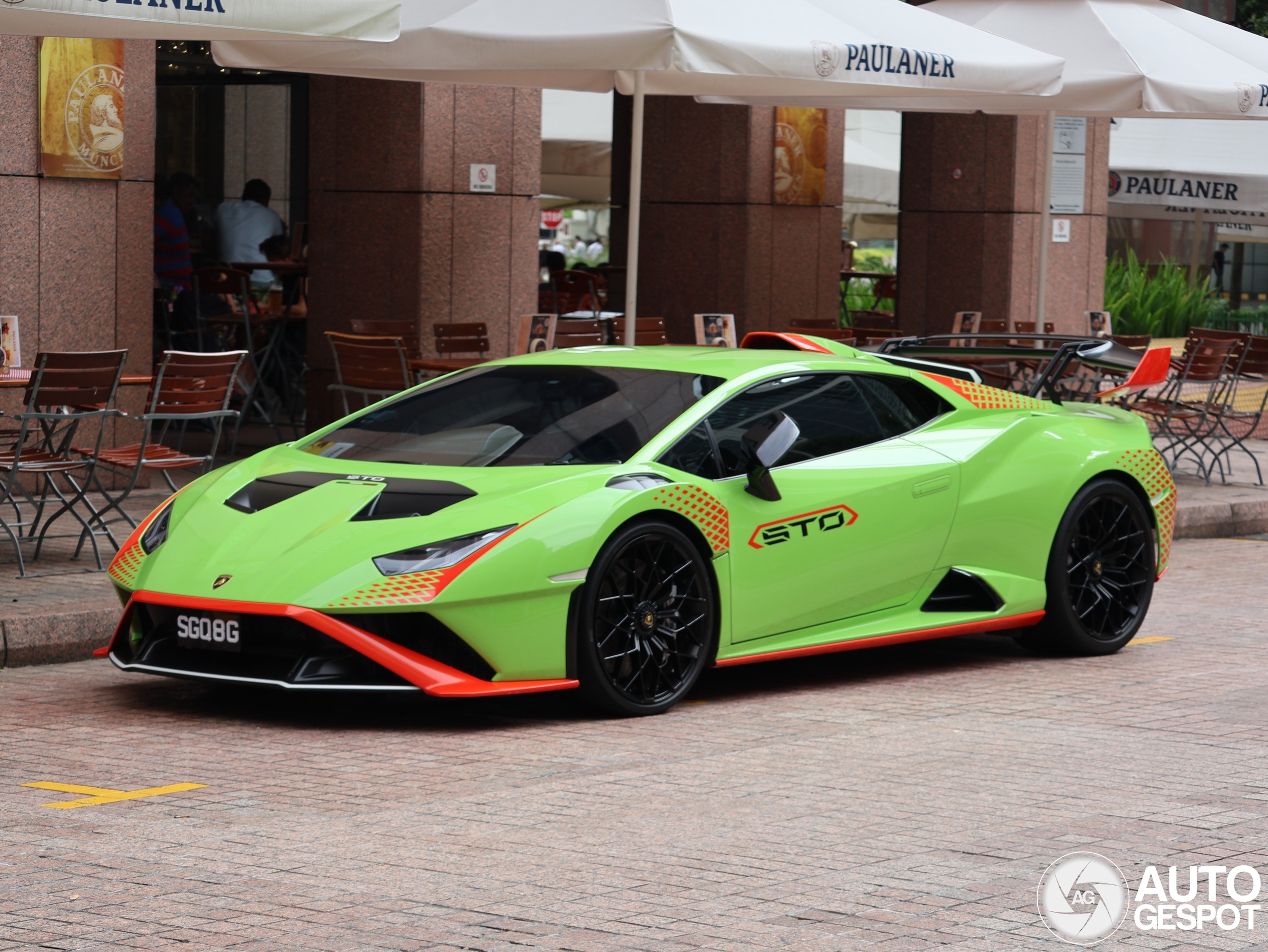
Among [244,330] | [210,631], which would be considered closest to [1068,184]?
[244,330]

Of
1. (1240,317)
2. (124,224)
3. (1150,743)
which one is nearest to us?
(1150,743)

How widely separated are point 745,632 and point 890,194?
58.1 ft

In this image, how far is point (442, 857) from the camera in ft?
17.3

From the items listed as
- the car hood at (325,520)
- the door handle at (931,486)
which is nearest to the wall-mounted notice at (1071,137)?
the door handle at (931,486)

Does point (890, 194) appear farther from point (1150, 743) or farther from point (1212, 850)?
point (1212, 850)

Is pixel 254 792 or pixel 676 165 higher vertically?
pixel 676 165

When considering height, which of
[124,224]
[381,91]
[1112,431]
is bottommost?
[1112,431]

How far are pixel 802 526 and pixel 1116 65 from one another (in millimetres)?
6885

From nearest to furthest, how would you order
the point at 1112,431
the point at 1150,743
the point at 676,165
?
the point at 1150,743
the point at 1112,431
the point at 676,165

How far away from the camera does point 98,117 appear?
12.4 meters

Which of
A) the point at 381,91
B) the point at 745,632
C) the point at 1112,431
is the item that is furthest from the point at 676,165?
the point at 745,632

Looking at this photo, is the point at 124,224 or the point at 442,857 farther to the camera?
the point at 124,224

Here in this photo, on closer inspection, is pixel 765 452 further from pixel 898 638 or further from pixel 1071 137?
pixel 1071 137

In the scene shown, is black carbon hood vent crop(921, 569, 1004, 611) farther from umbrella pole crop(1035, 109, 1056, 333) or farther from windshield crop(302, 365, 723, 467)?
umbrella pole crop(1035, 109, 1056, 333)
